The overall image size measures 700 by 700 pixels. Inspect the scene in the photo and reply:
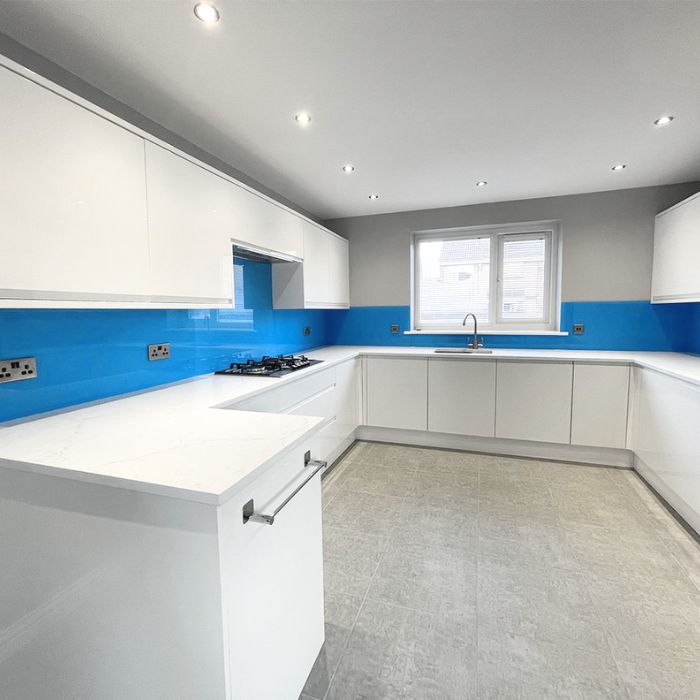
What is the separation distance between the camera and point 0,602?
1.14 metres

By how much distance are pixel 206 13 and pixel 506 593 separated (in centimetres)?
254

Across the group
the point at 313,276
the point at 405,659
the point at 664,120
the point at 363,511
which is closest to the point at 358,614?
the point at 405,659

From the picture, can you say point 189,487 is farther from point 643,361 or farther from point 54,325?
point 643,361

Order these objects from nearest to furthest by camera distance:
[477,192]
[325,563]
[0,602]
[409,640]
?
[0,602]
[409,640]
[325,563]
[477,192]

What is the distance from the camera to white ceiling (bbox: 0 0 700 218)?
130 centimetres

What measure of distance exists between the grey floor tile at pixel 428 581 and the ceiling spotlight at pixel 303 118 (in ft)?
7.56

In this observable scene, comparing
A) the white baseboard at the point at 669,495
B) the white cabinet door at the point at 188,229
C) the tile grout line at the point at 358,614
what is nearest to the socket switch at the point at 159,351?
the white cabinet door at the point at 188,229

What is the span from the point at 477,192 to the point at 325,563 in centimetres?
304

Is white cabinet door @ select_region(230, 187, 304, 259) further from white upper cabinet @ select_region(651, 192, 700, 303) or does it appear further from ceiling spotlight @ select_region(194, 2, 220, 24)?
white upper cabinet @ select_region(651, 192, 700, 303)

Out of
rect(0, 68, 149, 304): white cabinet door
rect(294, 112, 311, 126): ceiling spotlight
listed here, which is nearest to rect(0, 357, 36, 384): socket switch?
rect(0, 68, 149, 304): white cabinet door

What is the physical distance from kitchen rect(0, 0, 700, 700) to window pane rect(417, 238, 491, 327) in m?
0.65

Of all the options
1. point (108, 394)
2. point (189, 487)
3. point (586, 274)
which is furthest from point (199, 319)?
point (586, 274)

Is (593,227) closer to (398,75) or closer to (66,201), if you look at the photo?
(398,75)

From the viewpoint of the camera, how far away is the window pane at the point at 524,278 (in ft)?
11.9
